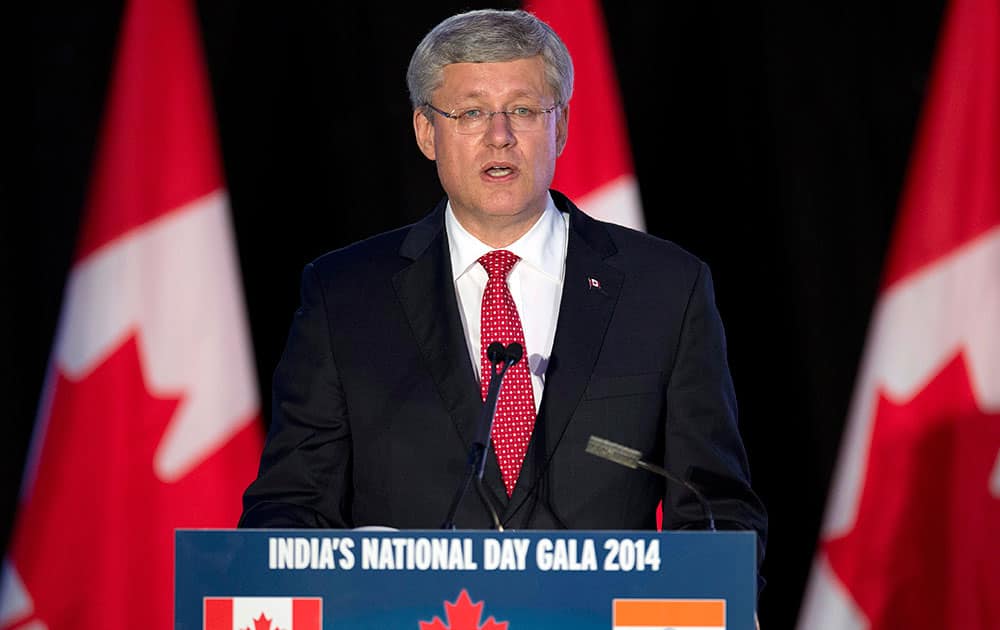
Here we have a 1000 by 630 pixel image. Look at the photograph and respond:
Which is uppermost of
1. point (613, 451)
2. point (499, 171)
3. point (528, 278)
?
point (499, 171)

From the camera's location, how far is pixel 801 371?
3.61 meters

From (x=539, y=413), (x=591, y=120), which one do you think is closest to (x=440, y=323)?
(x=539, y=413)

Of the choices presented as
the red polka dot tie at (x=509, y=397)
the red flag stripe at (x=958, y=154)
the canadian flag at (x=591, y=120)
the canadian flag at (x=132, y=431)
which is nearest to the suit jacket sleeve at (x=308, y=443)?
the red polka dot tie at (x=509, y=397)

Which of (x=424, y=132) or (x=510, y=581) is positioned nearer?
(x=510, y=581)

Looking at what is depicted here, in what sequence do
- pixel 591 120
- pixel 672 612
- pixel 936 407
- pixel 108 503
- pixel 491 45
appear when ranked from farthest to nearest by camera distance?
pixel 591 120 → pixel 108 503 → pixel 936 407 → pixel 491 45 → pixel 672 612

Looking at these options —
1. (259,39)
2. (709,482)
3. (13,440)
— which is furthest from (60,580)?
(709,482)

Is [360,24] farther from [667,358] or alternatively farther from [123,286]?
[667,358]

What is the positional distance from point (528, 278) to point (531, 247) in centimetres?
5

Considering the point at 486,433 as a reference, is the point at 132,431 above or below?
above

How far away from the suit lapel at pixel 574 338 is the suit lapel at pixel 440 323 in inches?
2.8

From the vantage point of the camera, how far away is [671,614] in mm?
1528

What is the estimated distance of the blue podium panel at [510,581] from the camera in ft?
5.00

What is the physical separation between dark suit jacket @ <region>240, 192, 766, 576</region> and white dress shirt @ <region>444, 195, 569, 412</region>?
37mm

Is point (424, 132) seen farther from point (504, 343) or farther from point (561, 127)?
point (504, 343)
